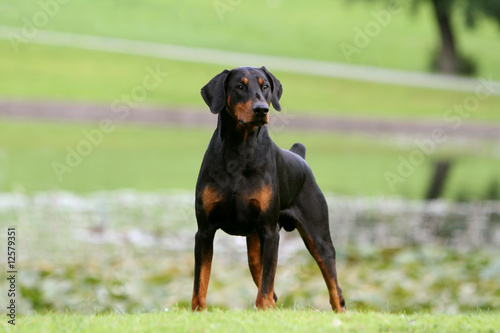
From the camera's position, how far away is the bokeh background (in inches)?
439

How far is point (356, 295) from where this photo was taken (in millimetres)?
10570

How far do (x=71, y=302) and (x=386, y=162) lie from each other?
16752 mm


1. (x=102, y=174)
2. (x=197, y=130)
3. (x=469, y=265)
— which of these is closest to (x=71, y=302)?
(x=469, y=265)

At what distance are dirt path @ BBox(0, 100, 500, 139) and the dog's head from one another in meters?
26.0

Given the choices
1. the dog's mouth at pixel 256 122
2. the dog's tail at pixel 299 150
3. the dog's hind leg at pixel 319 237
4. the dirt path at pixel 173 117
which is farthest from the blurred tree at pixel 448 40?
the dog's mouth at pixel 256 122

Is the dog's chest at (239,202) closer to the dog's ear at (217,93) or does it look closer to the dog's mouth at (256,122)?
the dog's mouth at (256,122)

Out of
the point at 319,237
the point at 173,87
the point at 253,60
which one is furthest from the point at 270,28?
the point at 319,237

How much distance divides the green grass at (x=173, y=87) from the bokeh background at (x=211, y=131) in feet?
0.49

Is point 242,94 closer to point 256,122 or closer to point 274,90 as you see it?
point 256,122

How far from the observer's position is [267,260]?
233 inches

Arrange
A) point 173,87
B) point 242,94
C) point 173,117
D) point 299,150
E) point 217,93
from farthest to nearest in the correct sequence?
point 173,87 < point 173,117 < point 299,150 < point 217,93 < point 242,94

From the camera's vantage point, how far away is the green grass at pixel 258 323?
18.1 feet

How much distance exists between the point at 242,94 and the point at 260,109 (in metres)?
0.25

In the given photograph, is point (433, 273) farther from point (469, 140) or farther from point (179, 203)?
point (469, 140)
